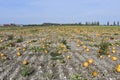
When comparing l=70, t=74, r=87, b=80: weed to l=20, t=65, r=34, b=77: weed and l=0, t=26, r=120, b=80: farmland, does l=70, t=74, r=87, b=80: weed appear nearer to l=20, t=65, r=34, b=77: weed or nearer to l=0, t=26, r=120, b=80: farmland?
l=0, t=26, r=120, b=80: farmland

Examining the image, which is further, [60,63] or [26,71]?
[60,63]

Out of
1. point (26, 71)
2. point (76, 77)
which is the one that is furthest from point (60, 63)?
point (76, 77)

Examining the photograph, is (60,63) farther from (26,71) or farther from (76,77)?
(76,77)

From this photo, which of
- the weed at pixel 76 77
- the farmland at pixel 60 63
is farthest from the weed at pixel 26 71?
the weed at pixel 76 77

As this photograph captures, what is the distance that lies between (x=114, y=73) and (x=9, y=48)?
21.9 ft

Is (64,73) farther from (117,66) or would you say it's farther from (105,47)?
(105,47)

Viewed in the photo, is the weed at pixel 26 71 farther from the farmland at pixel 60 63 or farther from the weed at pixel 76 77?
the weed at pixel 76 77

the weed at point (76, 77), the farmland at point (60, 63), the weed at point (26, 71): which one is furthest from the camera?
the weed at point (26, 71)

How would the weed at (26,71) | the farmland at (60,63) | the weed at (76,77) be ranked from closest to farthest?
the weed at (76,77)
the farmland at (60,63)
the weed at (26,71)

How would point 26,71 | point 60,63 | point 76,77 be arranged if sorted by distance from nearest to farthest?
point 76,77
point 26,71
point 60,63

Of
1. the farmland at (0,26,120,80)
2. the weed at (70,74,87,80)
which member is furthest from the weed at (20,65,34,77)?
the weed at (70,74,87,80)

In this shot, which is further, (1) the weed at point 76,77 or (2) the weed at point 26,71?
(2) the weed at point 26,71

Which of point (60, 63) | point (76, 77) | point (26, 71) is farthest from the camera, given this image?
point (60, 63)

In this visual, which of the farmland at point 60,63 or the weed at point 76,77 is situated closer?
the weed at point 76,77
